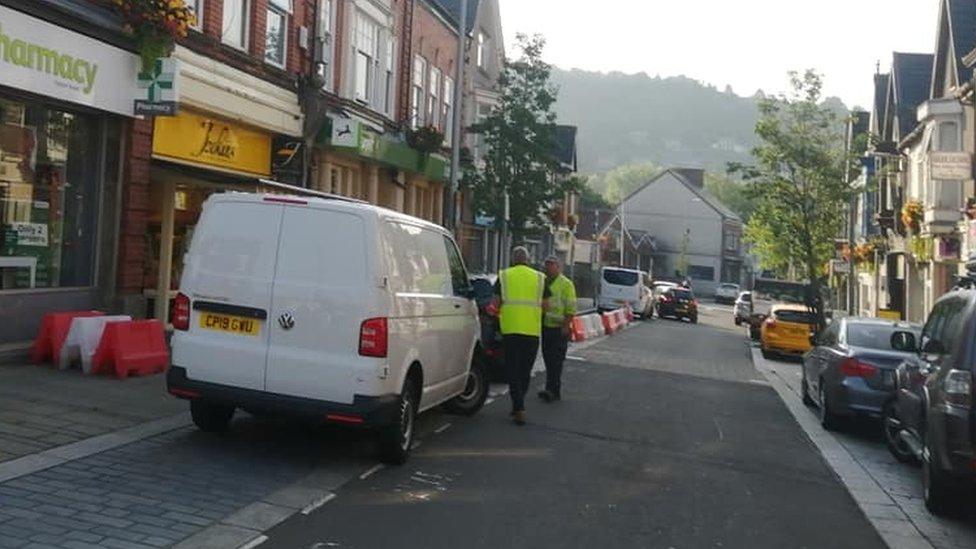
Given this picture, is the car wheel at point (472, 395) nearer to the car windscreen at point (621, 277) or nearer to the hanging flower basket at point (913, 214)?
the hanging flower basket at point (913, 214)

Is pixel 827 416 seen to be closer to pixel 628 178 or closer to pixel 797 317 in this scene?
pixel 797 317

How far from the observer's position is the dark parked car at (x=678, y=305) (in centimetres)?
4459

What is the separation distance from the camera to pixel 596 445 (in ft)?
31.6

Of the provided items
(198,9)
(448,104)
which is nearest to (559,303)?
(198,9)

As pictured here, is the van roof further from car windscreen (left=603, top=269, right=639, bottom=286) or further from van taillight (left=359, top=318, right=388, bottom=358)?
car windscreen (left=603, top=269, right=639, bottom=286)

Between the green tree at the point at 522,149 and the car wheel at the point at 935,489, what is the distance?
17.9 meters

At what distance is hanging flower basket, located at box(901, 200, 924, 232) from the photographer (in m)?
28.9

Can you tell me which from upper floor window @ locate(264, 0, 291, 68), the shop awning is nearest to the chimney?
the shop awning

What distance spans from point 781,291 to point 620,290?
763cm

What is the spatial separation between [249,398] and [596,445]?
11.9ft

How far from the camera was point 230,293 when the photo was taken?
25.2ft

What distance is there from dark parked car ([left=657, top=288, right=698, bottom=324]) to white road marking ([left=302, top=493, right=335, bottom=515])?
128 feet

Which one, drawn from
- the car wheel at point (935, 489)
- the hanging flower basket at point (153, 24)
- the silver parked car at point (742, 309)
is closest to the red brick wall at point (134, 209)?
the hanging flower basket at point (153, 24)

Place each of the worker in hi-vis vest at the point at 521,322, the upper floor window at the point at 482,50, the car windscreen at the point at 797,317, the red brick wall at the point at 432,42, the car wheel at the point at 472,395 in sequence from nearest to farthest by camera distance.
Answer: the worker in hi-vis vest at the point at 521,322 → the car wheel at the point at 472,395 → the red brick wall at the point at 432,42 → the car windscreen at the point at 797,317 → the upper floor window at the point at 482,50
